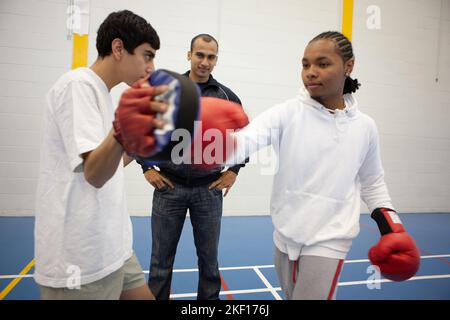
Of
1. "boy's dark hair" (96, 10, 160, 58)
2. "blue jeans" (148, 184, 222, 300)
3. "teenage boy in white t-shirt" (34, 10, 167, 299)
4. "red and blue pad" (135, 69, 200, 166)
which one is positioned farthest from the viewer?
"blue jeans" (148, 184, 222, 300)

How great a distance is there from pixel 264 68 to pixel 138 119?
4.33 meters

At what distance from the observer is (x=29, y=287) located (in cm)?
231

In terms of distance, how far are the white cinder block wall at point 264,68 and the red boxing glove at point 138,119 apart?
2.74 m

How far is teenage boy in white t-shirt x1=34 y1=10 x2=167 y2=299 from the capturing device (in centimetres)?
92

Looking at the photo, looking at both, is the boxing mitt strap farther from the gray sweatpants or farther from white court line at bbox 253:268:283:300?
white court line at bbox 253:268:283:300

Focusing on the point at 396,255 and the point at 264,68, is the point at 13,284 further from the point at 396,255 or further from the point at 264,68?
the point at 264,68

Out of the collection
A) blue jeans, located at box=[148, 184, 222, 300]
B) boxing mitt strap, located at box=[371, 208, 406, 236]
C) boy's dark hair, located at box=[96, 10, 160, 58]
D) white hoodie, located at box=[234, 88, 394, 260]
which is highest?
boy's dark hair, located at box=[96, 10, 160, 58]

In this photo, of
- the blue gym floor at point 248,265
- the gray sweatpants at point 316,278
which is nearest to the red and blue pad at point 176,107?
the gray sweatpants at point 316,278

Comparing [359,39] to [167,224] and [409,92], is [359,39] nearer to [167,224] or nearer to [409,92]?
[409,92]

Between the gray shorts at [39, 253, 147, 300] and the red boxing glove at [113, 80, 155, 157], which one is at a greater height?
the red boxing glove at [113, 80, 155, 157]

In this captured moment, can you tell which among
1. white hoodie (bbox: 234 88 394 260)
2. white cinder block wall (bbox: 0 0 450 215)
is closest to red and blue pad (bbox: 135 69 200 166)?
white hoodie (bbox: 234 88 394 260)

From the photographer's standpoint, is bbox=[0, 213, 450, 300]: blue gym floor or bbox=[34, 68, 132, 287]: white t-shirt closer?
bbox=[34, 68, 132, 287]: white t-shirt

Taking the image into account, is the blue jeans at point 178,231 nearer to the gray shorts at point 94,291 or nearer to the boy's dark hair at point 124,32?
the gray shorts at point 94,291
